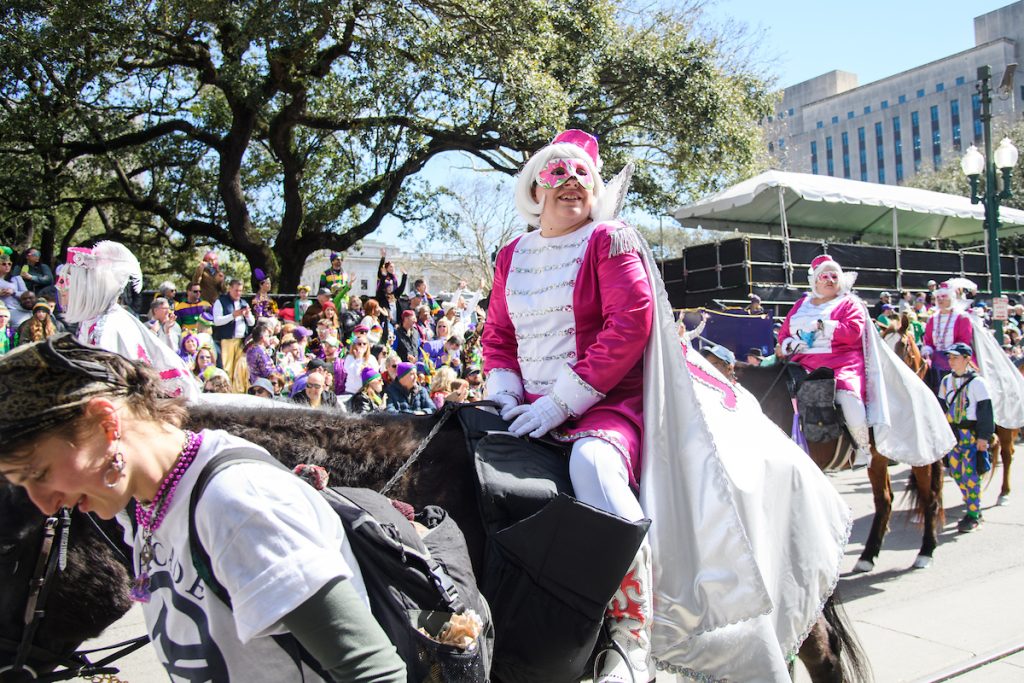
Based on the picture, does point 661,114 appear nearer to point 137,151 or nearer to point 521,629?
point 137,151

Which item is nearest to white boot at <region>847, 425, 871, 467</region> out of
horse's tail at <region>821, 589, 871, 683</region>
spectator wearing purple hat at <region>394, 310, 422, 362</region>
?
horse's tail at <region>821, 589, 871, 683</region>

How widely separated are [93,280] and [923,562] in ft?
21.2

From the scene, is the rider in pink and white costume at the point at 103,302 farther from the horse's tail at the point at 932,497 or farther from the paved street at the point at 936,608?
the horse's tail at the point at 932,497

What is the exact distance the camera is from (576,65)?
1769 cm

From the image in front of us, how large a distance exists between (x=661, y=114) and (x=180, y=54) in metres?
10.7

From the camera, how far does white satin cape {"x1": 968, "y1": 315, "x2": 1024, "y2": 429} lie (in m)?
8.92

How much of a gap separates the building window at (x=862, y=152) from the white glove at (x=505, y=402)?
108453mm

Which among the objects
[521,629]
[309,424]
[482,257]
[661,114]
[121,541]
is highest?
[661,114]

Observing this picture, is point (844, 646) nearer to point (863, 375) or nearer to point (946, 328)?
point (863, 375)

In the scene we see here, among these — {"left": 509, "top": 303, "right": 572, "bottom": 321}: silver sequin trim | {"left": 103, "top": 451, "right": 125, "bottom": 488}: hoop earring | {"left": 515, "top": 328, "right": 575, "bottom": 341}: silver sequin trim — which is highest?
{"left": 509, "top": 303, "right": 572, "bottom": 321}: silver sequin trim

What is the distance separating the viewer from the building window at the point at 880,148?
9831cm

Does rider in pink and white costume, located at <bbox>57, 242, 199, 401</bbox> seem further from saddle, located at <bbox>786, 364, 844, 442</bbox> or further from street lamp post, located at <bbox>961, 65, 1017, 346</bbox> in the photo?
street lamp post, located at <bbox>961, 65, 1017, 346</bbox>

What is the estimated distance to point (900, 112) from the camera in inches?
3772

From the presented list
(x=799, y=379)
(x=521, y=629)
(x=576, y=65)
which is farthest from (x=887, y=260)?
(x=521, y=629)
